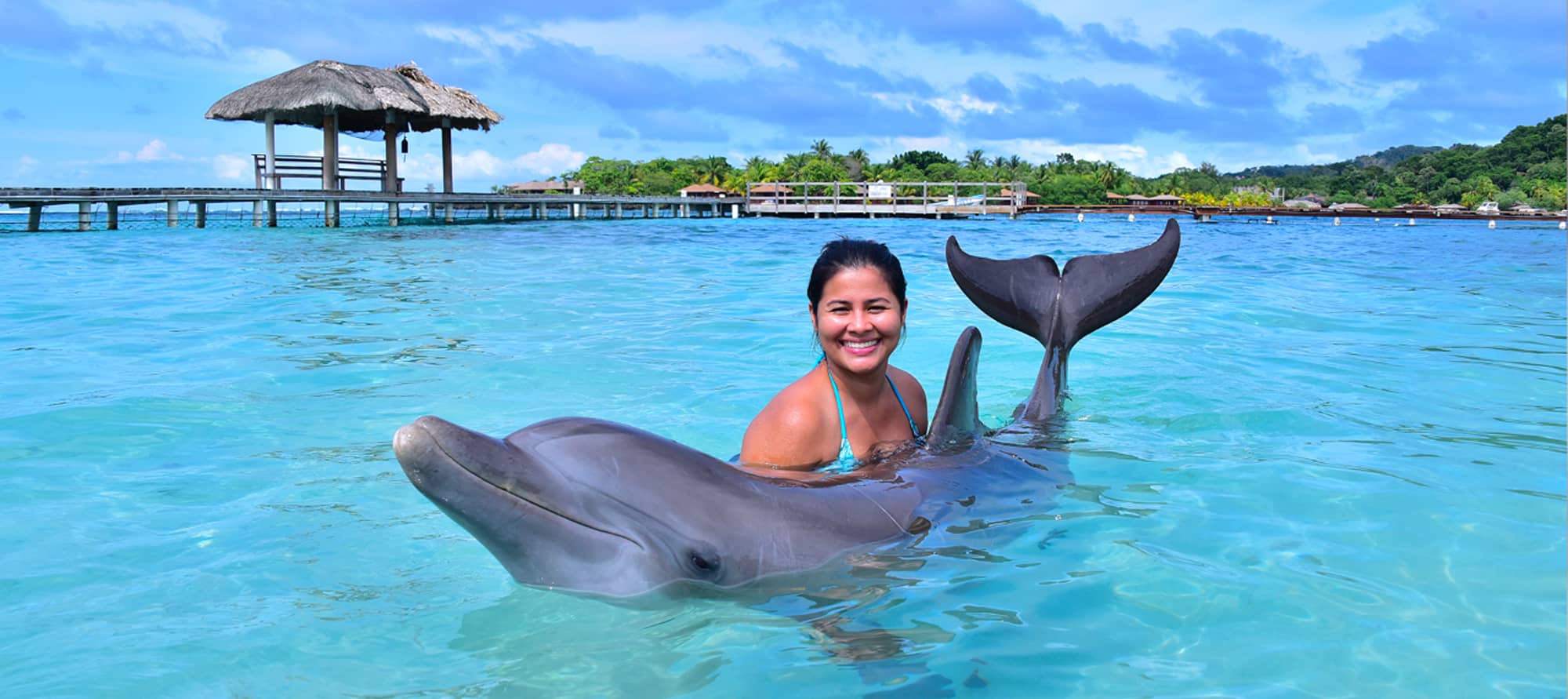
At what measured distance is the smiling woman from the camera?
3.51 m

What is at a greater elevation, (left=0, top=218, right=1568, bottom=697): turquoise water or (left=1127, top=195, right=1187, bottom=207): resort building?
(left=1127, top=195, right=1187, bottom=207): resort building

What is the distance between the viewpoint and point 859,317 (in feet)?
11.5

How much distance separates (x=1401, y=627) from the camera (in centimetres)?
290

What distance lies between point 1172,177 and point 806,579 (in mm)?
117582

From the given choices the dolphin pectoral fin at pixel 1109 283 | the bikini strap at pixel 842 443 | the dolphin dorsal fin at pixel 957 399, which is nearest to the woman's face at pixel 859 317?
the bikini strap at pixel 842 443

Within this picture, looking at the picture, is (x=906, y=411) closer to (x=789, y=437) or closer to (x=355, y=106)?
(x=789, y=437)

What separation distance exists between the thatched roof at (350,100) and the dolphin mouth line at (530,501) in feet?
89.4

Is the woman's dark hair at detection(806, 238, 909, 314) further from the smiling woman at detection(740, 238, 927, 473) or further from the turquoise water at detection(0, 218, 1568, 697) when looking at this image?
the turquoise water at detection(0, 218, 1568, 697)

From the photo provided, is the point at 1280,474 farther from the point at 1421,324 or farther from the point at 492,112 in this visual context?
the point at 492,112

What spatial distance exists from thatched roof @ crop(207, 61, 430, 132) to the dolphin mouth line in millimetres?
27227

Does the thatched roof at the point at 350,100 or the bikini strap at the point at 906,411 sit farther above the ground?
the thatched roof at the point at 350,100

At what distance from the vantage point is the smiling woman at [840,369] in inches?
138

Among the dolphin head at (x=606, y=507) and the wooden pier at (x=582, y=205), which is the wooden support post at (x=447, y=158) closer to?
the wooden pier at (x=582, y=205)

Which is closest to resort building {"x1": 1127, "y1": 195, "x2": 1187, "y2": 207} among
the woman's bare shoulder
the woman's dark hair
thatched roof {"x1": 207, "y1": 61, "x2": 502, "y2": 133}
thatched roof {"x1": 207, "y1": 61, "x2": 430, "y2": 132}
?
thatched roof {"x1": 207, "y1": 61, "x2": 502, "y2": 133}
